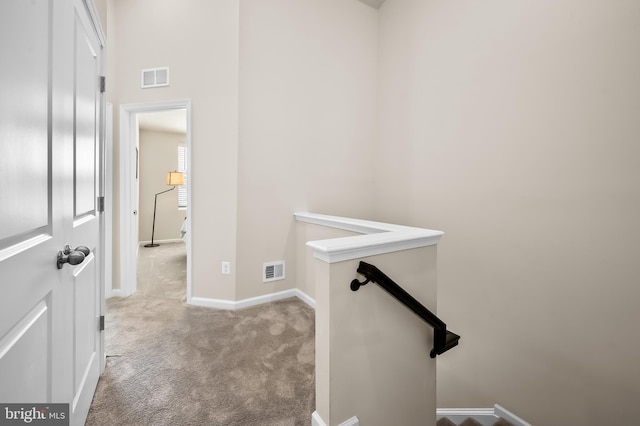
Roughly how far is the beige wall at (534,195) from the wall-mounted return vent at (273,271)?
1592 millimetres

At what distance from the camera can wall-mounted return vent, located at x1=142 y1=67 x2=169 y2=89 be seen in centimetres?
283

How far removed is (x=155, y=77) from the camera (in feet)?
9.35

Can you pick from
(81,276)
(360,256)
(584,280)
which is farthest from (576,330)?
(81,276)

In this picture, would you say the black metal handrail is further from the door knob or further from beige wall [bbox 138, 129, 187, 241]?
beige wall [bbox 138, 129, 187, 241]

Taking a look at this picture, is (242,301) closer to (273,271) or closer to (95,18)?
(273,271)

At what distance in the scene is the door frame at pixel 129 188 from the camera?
286cm

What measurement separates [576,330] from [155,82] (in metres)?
4.14

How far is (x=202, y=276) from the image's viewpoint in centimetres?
288

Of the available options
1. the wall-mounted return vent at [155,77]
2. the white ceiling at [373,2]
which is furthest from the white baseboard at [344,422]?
the white ceiling at [373,2]

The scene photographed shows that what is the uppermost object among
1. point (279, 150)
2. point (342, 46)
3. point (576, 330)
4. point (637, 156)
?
point (342, 46)

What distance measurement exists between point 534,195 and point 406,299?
144 cm

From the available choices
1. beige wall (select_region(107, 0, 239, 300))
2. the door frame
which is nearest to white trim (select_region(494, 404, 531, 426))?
beige wall (select_region(107, 0, 239, 300))

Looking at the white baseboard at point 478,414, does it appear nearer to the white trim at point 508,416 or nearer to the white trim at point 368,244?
the white trim at point 508,416

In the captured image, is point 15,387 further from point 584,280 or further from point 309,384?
point 584,280
